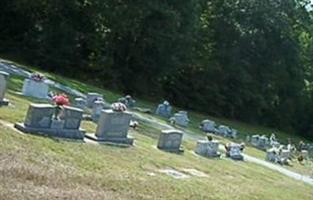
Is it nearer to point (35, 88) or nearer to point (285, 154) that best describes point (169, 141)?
point (35, 88)

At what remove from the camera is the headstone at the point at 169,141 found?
1705cm

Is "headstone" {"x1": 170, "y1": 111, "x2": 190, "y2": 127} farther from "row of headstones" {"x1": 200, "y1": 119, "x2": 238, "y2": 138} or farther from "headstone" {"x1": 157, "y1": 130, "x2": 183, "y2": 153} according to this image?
"headstone" {"x1": 157, "y1": 130, "x2": 183, "y2": 153}

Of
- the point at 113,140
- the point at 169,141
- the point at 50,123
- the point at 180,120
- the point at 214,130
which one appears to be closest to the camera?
the point at 50,123

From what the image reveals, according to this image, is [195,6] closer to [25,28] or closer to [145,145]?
[25,28]

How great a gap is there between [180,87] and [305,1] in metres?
16.3

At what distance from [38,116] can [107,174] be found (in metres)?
2.47

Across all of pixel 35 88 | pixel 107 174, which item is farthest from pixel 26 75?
pixel 107 174

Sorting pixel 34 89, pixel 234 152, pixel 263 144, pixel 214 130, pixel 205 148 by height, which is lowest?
pixel 263 144

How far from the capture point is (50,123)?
13.2 metres

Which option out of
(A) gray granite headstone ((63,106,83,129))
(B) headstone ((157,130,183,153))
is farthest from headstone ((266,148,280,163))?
(A) gray granite headstone ((63,106,83,129))

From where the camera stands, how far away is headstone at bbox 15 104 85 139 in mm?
12945

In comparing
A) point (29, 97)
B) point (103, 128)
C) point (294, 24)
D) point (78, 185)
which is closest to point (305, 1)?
point (294, 24)

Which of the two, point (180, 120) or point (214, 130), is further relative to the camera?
point (214, 130)

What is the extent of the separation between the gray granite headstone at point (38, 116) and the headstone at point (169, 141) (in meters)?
4.47
